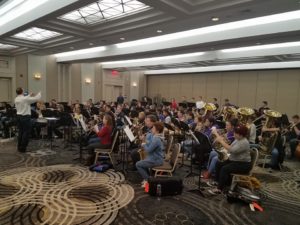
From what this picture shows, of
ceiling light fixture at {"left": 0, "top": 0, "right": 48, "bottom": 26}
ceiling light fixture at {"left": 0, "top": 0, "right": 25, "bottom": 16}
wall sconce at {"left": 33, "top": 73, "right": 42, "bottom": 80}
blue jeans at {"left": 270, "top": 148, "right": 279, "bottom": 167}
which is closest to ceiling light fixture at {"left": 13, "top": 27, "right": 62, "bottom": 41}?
ceiling light fixture at {"left": 0, "top": 0, "right": 48, "bottom": 26}

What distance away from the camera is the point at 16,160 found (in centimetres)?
596

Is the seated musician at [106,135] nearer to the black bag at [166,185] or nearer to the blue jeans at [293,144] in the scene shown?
the black bag at [166,185]

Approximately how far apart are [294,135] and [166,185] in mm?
5882

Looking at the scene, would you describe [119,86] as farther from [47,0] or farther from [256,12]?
[256,12]

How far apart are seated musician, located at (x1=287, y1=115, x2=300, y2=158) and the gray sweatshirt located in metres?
4.04

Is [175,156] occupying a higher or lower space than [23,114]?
lower

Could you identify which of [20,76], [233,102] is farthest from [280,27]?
[20,76]

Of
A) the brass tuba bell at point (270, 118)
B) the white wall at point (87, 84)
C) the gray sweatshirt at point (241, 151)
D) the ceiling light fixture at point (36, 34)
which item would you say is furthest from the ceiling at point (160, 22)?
the white wall at point (87, 84)

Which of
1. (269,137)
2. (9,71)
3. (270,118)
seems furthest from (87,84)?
(269,137)

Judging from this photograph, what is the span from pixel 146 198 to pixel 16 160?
3869mm

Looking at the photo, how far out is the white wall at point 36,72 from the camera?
13.0m

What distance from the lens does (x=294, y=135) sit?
782 cm

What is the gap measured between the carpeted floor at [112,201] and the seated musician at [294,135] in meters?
2.21

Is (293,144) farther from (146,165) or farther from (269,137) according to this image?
(146,165)
